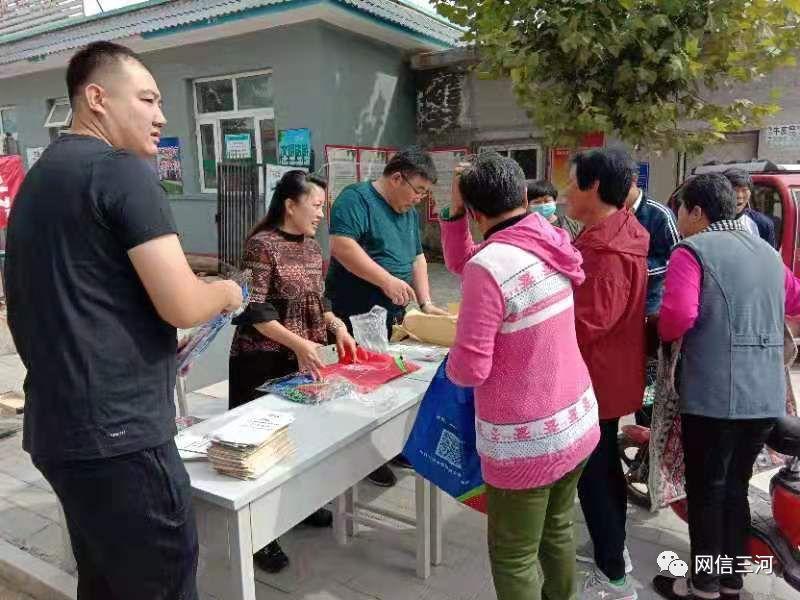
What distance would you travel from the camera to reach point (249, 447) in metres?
1.47

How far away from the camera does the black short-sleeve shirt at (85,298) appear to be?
112 cm

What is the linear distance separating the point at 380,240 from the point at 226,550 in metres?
1.60

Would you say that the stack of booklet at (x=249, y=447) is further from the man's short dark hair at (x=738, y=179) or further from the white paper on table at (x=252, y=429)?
the man's short dark hair at (x=738, y=179)

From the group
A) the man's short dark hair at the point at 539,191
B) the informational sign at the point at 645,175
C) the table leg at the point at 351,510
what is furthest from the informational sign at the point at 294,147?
the table leg at the point at 351,510

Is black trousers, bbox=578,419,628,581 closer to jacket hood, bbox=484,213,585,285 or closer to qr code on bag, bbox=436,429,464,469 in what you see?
qr code on bag, bbox=436,429,464,469

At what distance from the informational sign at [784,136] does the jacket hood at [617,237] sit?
584cm

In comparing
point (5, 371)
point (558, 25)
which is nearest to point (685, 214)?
point (558, 25)

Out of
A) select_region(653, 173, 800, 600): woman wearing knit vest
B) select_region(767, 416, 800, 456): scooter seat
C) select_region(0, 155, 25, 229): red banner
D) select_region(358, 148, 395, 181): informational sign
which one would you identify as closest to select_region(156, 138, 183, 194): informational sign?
select_region(358, 148, 395, 181): informational sign

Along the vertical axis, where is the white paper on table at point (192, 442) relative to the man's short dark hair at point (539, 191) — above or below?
below

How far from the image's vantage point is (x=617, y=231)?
1.87 m

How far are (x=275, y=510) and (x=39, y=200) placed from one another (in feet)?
3.01

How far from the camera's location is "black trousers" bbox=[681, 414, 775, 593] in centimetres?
190

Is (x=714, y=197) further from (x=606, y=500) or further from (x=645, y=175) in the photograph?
(x=645, y=175)

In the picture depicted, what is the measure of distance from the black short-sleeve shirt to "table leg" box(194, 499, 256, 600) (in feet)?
1.09
